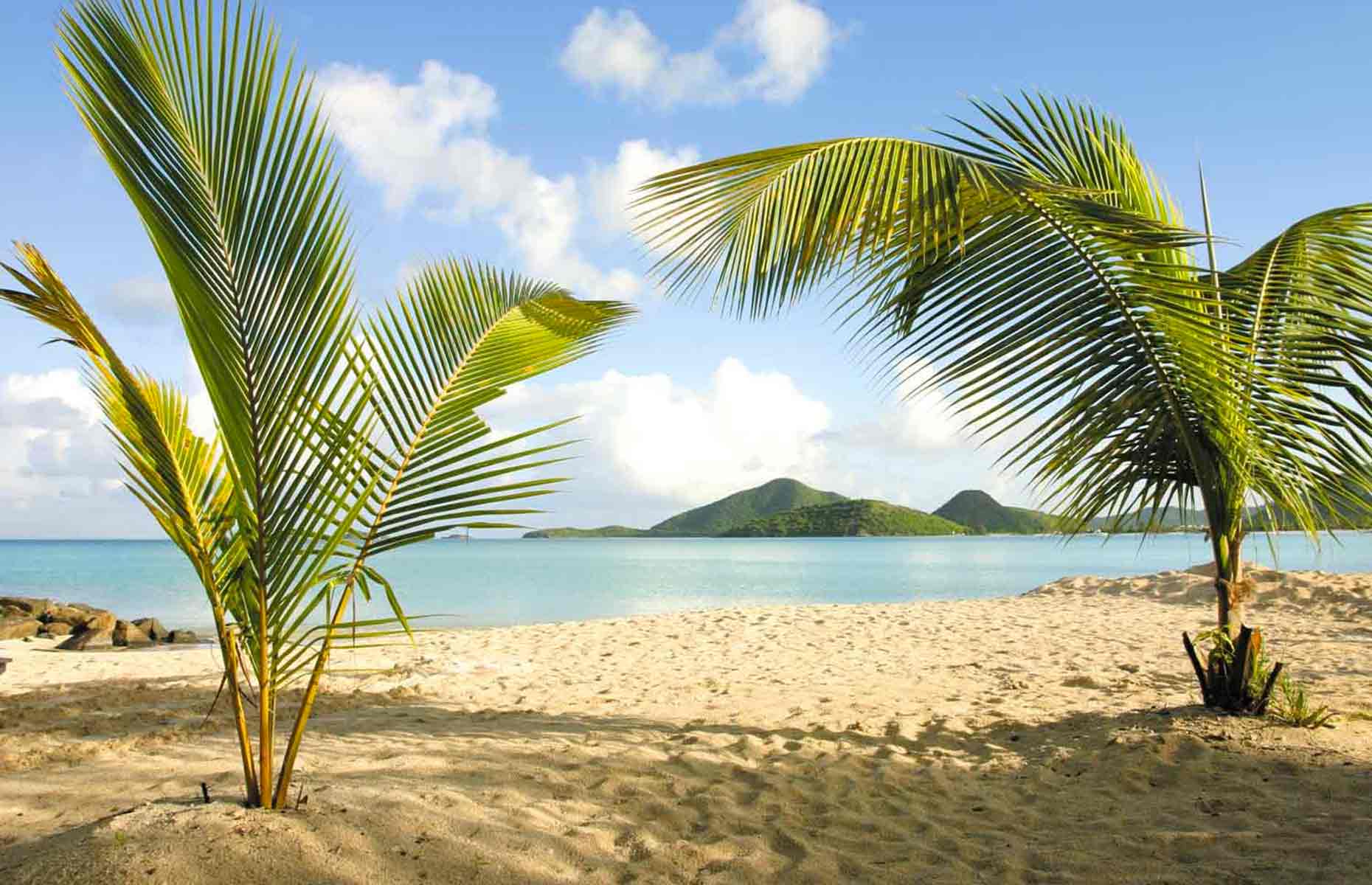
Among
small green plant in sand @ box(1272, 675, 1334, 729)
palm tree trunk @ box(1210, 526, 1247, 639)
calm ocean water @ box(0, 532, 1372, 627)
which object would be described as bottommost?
calm ocean water @ box(0, 532, 1372, 627)

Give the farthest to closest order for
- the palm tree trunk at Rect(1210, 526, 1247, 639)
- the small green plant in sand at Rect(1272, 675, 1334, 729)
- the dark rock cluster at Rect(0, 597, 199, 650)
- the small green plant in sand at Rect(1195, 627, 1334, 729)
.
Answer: the dark rock cluster at Rect(0, 597, 199, 650), the palm tree trunk at Rect(1210, 526, 1247, 639), the small green plant in sand at Rect(1195, 627, 1334, 729), the small green plant in sand at Rect(1272, 675, 1334, 729)

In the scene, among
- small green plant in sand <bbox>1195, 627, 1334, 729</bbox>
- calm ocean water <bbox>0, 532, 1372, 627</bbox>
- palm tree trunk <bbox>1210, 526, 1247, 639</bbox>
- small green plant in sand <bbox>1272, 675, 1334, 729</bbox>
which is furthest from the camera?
calm ocean water <bbox>0, 532, 1372, 627</bbox>

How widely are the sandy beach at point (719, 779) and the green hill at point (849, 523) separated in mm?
121149

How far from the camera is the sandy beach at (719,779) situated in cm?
302

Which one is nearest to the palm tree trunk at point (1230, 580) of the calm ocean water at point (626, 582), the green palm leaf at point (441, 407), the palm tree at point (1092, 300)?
the palm tree at point (1092, 300)

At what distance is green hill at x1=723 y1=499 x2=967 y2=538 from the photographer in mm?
126750

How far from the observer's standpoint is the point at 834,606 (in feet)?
50.8

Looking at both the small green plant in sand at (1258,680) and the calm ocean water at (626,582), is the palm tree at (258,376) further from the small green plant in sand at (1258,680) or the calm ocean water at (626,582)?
the calm ocean water at (626,582)

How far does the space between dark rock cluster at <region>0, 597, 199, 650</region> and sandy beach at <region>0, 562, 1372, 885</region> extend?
195 inches

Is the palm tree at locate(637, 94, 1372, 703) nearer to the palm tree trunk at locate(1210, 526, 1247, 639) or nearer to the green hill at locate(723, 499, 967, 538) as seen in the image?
the palm tree trunk at locate(1210, 526, 1247, 639)

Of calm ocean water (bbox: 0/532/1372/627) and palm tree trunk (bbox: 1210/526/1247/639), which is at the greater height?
palm tree trunk (bbox: 1210/526/1247/639)

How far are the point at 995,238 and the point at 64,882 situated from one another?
4.82 meters

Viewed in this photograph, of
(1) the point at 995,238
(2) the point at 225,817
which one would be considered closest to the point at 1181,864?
(1) the point at 995,238

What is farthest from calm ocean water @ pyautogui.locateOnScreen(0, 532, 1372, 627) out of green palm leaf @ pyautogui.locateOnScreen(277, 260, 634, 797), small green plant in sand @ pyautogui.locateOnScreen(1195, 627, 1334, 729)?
green palm leaf @ pyautogui.locateOnScreen(277, 260, 634, 797)
